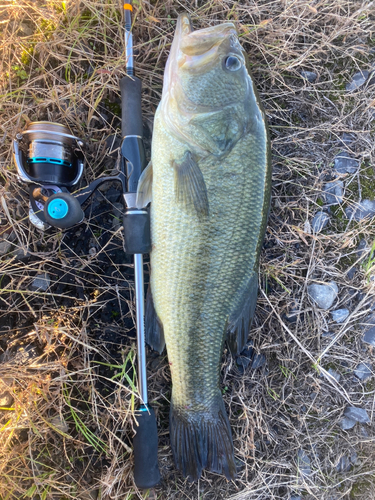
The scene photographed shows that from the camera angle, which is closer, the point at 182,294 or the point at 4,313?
the point at 182,294

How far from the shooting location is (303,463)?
2.31m

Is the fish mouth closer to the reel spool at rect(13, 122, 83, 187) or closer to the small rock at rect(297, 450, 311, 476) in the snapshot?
the reel spool at rect(13, 122, 83, 187)

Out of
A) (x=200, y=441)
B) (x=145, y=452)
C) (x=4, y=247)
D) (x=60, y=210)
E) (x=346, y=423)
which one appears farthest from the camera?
(x=346, y=423)

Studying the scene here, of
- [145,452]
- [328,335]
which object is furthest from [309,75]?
[145,452]

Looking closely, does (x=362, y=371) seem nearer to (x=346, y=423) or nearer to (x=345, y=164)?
(x=346, y=423)

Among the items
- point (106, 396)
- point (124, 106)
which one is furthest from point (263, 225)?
point (106, 396)

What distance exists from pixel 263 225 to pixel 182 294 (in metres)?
0.60

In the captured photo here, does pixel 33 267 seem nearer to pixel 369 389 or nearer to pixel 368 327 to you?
pixel 368 327

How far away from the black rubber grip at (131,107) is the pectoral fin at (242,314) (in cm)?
109

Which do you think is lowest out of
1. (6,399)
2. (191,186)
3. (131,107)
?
(6,399)

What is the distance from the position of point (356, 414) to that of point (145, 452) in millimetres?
1566

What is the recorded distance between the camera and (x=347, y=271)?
2361mm

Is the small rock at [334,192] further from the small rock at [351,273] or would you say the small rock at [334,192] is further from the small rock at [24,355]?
the small rock at [24,355]

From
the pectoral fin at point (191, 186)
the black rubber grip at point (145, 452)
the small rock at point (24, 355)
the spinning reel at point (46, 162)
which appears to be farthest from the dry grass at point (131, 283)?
the pectoral fin at point (191, 186)
